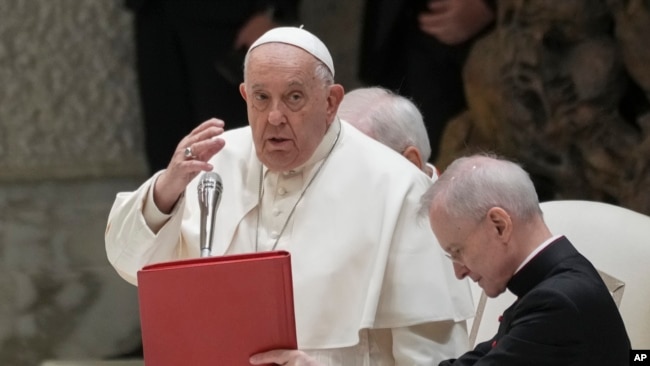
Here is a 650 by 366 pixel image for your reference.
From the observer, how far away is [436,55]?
22.5 ft

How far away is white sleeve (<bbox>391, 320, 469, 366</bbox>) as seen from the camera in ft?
12.0

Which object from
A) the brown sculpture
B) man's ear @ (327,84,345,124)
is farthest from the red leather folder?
the brown sculpture

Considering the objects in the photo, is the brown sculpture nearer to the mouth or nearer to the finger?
the mouth

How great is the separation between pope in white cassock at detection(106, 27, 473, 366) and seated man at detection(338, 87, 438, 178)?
520 millimetres

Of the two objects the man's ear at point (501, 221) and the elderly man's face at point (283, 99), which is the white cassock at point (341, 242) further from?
the man's ear at point (501, 221)

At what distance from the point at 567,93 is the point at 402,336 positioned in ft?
9.27

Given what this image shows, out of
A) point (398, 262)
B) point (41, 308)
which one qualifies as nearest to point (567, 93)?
point (398, 262)

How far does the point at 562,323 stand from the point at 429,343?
784mm

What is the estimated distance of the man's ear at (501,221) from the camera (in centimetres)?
312

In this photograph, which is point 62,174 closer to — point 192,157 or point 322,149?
point 322,149

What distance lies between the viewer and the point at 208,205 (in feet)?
11.1

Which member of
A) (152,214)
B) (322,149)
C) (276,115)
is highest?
(276,115)

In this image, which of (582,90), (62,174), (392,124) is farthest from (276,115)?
(62,174)

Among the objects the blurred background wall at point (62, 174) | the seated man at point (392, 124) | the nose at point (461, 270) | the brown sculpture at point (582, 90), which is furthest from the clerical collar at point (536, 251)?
the blurred background wall at point (62, 174)
